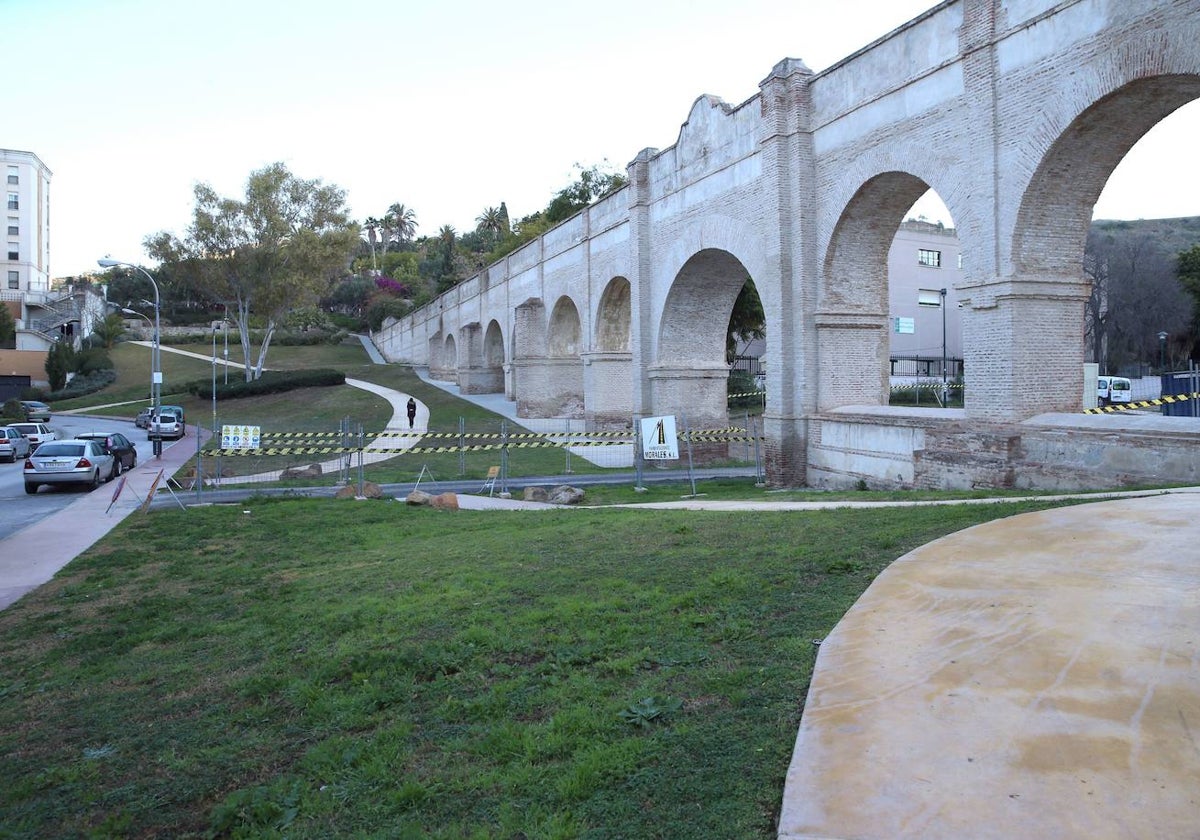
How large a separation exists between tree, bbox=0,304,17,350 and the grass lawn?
70706 millimetres

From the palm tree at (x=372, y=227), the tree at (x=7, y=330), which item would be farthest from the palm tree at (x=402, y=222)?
the tree at (x=7, y=330)

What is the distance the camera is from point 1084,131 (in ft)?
39.9

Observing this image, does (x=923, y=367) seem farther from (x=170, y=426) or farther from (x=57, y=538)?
(x=57, y=538)

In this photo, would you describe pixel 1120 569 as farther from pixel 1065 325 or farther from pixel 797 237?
pixel 797 237

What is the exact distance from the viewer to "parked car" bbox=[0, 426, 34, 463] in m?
29.4

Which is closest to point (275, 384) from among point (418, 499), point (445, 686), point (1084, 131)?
point (418, 499)

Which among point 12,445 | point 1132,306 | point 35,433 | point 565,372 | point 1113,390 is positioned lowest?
point 12,445

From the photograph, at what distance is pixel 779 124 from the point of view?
18.2 metres

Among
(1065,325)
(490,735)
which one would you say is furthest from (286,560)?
(1065,325)

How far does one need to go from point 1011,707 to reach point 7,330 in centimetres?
8025

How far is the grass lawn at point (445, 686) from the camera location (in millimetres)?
3859

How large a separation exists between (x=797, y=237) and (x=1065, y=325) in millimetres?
6213

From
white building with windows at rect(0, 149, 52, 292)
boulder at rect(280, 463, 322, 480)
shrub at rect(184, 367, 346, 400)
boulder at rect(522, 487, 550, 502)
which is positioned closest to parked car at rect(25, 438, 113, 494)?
boulder at rect(280, 463, 322, 480)

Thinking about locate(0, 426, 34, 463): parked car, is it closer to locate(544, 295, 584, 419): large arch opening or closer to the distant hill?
locate(544, 295, 584, 419): large arch opening
